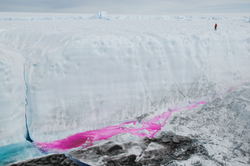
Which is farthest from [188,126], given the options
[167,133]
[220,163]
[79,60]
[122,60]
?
[79,60]

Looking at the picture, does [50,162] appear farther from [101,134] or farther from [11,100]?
[11,100]

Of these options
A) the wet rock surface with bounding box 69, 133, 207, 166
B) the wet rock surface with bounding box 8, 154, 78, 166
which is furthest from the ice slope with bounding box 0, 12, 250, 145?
the wet rock surface with bounding box 69, 133, 207, 166

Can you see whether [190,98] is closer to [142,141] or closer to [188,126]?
[188,126]

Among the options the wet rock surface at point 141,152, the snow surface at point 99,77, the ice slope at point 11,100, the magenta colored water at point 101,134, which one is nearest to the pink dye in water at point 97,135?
the magenta colored water at point 101,134

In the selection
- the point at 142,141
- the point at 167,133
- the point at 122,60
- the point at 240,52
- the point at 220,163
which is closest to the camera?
the point at 220,163

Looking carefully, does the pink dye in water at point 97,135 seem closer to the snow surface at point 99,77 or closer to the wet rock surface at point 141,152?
the snow surface at point 99,77
